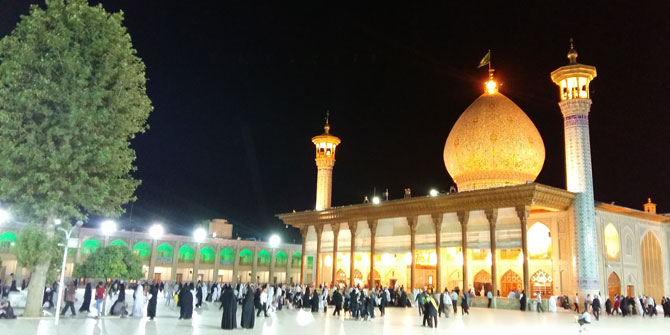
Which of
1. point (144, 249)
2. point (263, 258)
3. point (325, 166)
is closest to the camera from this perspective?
point (325, 166)

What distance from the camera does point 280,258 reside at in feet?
195

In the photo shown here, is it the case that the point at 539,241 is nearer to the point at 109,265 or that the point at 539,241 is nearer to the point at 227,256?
the point at 109,265

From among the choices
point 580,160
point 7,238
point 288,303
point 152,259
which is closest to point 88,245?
point 152,259

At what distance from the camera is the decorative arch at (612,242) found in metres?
24.4

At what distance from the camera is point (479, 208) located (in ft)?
81.3

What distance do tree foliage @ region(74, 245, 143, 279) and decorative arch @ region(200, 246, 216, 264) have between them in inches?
1567

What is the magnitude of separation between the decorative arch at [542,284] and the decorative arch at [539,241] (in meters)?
0.79

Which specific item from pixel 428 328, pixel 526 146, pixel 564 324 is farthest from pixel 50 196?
pixel 526 146

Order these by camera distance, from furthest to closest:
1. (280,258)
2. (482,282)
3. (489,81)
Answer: (280,258) < (489,81) < (482,282)

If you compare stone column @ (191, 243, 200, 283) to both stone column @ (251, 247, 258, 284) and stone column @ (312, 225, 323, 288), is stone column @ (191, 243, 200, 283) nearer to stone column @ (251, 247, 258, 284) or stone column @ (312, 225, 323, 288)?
stone column @ (251, 247, 258, 284)

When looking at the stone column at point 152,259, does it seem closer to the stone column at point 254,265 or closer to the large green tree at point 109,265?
the stone column at point 254,265

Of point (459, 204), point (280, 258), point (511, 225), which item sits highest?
point (459, 204)

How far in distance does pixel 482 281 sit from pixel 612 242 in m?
6.64

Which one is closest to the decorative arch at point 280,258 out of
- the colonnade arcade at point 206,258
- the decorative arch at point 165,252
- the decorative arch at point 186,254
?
the colonnade arcade at point 206,258
